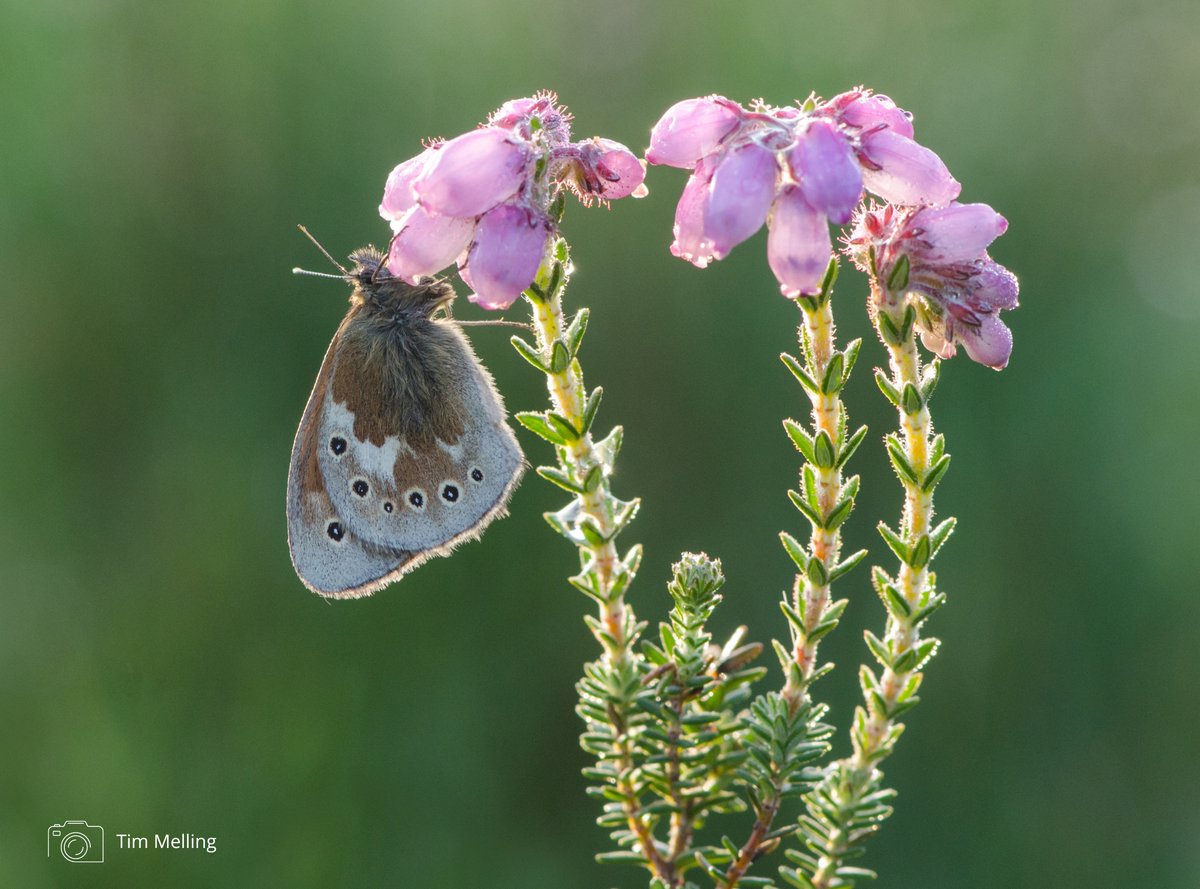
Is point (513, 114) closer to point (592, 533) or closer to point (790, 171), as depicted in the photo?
point (790, 171)

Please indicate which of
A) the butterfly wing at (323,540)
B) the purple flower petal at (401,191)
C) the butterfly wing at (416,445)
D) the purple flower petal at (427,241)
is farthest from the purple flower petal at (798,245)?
the butterfly wing at (323,540)

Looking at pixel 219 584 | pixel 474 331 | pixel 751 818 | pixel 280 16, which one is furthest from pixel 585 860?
pixel 280 16

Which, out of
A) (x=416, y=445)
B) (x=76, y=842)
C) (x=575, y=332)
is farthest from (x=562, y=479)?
(x=76, y=842)

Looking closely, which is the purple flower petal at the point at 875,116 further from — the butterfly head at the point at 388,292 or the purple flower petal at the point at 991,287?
the butterfly head at the point at 388,292

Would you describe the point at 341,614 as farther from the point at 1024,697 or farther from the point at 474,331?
the point at 1024,697

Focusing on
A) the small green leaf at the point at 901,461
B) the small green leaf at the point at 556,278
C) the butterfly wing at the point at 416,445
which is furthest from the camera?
the butterfly wing at the point at 416,445

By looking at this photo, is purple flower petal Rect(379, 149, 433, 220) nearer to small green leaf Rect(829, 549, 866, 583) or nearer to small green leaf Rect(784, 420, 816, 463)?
small green leaf Rect(784, 420, 816, 463)

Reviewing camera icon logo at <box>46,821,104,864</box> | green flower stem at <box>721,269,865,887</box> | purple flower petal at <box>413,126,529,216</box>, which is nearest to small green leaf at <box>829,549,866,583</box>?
green flower stem at <box>721,269,865,887</box>
